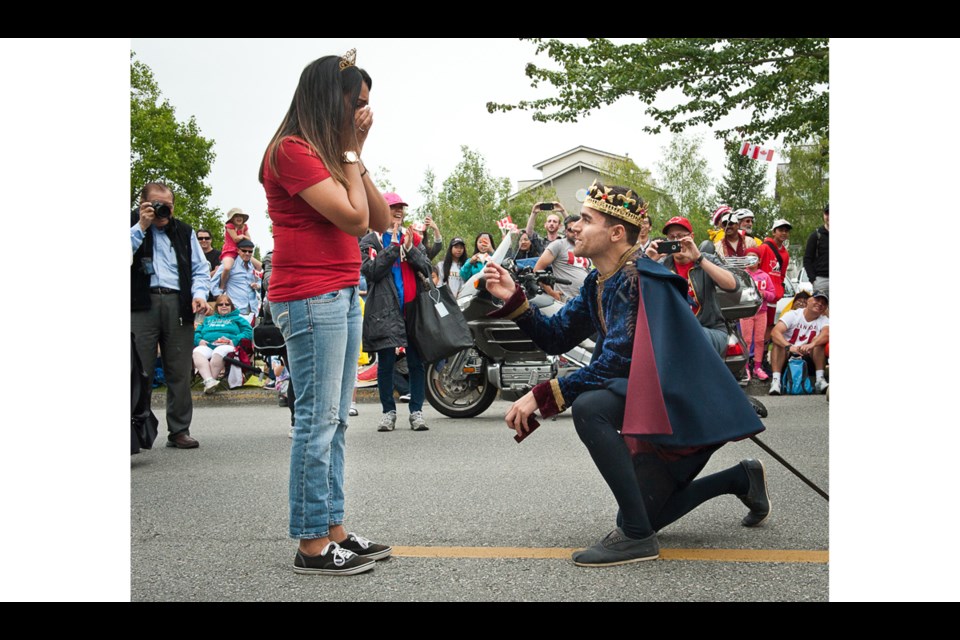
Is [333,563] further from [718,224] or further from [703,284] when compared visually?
[718,224]

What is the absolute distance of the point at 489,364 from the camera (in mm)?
8781

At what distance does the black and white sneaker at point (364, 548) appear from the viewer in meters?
3.88

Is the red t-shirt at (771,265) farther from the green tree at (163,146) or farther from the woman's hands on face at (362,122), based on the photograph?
the woman's hands on face at (362,122)

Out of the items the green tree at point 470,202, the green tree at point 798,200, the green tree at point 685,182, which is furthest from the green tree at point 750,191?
the green tree at point 470,202

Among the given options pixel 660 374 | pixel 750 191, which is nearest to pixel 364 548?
pixel 660 374

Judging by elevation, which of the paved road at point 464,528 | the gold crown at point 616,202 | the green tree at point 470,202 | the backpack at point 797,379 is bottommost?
the paved road at point 464,528

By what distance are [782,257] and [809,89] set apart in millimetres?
2026

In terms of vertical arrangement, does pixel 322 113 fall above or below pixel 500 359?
above

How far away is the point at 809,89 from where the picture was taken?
10266 mm

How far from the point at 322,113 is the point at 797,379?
772 cm

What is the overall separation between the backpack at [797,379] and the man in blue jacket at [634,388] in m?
6.22

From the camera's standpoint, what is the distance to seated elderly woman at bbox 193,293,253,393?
35.6ft

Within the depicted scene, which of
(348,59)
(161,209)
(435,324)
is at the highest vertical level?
(348,59)
